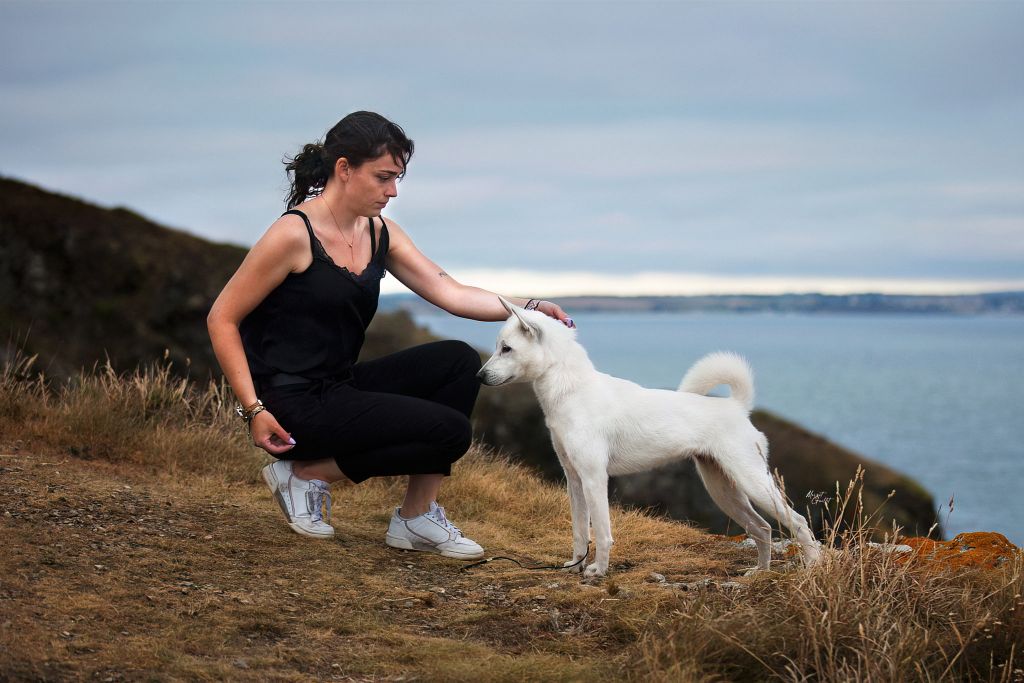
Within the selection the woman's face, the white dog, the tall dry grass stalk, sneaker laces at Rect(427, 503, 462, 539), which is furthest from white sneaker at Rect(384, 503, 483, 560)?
the tall dry grass stalk

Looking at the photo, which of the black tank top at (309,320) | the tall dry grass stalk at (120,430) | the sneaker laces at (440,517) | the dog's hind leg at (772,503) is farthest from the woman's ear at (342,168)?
the tall dry grass stalk at (120,430)

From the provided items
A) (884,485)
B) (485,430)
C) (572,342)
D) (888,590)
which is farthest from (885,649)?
(884,485)

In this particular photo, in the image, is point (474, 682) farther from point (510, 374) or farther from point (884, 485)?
point (884, 485)

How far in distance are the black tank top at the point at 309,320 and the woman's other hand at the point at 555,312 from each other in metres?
1.07

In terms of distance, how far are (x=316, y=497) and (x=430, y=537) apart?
72cm

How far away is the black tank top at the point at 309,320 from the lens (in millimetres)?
5066

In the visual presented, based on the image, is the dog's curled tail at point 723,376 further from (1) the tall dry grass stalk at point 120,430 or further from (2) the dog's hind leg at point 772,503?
(1) the tall dry grass stalk at point 120,430

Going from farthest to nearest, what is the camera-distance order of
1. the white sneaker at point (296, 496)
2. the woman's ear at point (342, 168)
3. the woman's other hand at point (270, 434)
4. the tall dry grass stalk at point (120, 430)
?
the tall dry grass stalk at point (120, 430), the white sneaker at point (296, 496), the woman's ear at point (342, 168), the woman's other hand at point (270, 434)

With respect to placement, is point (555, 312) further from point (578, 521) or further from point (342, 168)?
point (342, 168)

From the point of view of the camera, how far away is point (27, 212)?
26.4 meters

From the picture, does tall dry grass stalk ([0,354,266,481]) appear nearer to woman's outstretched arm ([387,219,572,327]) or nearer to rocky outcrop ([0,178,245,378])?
woman's outstretched arm ([387,219,572,327])

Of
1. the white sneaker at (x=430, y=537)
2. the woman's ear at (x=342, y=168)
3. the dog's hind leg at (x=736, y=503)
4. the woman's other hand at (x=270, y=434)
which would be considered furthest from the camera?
the white sneaker at (x=430, y=537)

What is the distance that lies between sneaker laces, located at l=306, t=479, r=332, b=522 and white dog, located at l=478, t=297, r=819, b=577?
1140 mm

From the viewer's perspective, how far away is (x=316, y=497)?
533 centimetres
